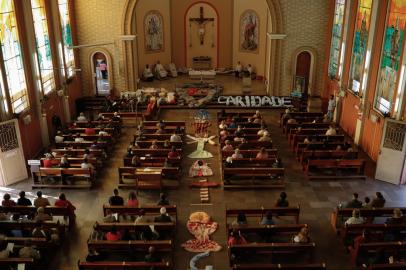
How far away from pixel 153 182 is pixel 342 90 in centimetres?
1112

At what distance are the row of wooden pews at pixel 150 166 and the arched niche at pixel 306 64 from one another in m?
10.6

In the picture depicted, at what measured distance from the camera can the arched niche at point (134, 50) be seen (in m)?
23.6

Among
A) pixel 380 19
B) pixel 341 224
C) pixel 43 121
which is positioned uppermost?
pixel 380 19

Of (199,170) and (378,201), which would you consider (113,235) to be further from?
(378,201)

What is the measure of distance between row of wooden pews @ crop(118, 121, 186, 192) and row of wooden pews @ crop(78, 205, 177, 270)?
2.40 metres

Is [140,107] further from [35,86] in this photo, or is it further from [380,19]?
[380,19]

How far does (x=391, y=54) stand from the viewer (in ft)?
51.5

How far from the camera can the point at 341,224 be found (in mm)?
12445

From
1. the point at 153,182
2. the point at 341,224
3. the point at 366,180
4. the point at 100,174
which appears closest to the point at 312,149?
the point at 366,180

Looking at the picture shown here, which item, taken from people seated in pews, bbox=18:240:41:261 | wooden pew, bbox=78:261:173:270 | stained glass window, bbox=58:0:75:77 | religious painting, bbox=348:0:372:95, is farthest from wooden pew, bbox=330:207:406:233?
stained glass window, bbox=58:0:75:77

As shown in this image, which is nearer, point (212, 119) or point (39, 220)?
point (39, 220)

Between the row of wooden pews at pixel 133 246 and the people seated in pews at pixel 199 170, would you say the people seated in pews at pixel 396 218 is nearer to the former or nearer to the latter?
the row of wooden pews at pixel 133 246

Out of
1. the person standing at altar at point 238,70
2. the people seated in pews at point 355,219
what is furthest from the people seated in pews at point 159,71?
the people seated in pews at point 355,219

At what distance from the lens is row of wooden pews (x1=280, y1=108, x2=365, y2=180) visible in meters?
15.4
